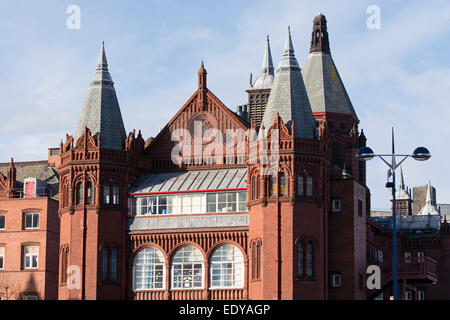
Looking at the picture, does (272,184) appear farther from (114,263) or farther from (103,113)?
(103,113)

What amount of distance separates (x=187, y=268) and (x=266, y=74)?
2841 centimetres

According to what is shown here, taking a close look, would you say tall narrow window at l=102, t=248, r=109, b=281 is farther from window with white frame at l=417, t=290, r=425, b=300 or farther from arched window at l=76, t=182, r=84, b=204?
window with white frame at l=417, t=290, r=425, b=300

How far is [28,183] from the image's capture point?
323ft

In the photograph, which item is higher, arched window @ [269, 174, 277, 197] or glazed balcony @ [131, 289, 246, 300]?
arched window @ [269, 174, 277, 197]

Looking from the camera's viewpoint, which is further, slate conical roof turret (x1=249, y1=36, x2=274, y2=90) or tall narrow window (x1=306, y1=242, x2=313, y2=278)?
slate conical roof turret (x1=249, y1=36, x2=274, y2=90)

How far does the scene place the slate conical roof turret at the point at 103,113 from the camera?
83.2 metres

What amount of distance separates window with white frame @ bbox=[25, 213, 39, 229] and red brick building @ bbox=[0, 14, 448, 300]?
41.3 feet

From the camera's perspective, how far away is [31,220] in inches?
3772

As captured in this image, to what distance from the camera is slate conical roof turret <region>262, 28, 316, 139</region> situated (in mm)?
78562

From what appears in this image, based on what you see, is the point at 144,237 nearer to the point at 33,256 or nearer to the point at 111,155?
the point at 111,155

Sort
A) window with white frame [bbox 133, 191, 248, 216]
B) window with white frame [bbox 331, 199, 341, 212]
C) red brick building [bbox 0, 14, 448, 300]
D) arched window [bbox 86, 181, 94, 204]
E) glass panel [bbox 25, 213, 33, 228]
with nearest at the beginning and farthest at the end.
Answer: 1. red brick building [bbox 0, 14, 448, 300]
2. window with white frame [bbox 133, 191, 248, 216]
3. window with white frame [bbox 331, 199, 341, 212]
4. arched window [bbox 86, 181, 94, 204]
5. glass panel [bbox 25, 213, 33, 228]

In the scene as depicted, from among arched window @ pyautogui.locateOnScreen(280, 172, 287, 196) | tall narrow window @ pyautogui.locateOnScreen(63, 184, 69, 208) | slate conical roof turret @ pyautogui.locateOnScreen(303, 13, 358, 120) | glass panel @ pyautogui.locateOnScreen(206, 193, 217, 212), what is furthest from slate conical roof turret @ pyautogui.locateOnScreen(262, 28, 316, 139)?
slate conical roof turret @ pyautogui.locateOnScreen(303, 13, 358, 120)
